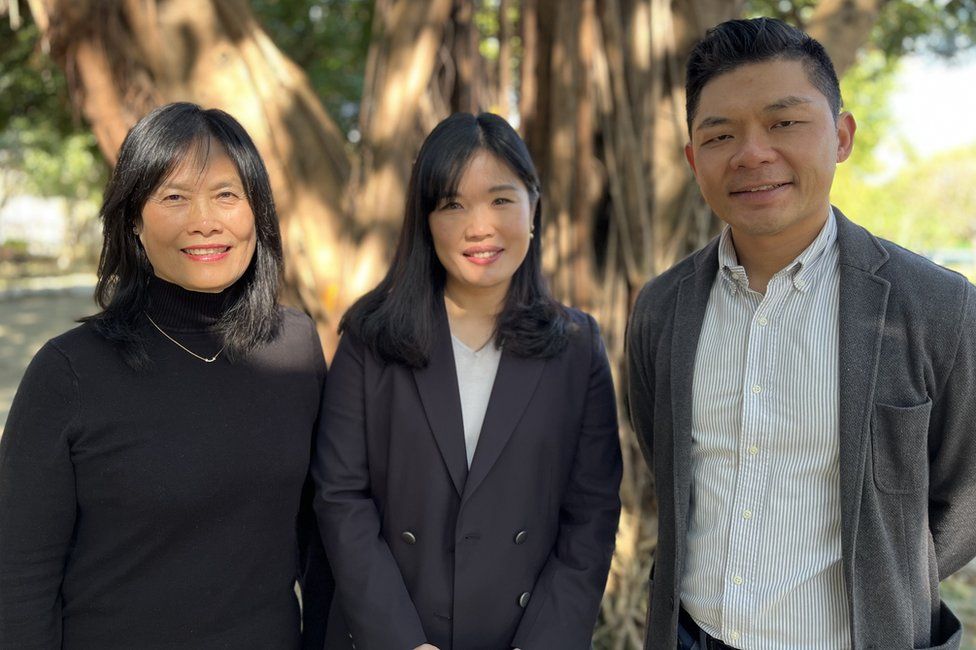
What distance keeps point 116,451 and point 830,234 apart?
1.43 meters

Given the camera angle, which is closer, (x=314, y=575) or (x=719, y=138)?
(x=719, y=138)

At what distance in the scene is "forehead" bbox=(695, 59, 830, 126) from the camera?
5.37 ft

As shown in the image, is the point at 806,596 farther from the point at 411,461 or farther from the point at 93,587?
the point at 93,587

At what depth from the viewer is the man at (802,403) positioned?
1.54m

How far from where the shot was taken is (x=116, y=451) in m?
1.65

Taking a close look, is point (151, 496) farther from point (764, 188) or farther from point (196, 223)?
point (764, 188)

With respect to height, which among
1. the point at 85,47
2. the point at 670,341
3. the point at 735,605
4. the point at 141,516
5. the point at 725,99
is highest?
the point at 85,47

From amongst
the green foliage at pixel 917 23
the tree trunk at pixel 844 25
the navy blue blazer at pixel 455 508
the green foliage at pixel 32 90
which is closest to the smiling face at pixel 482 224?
the navy blue blazer at pixel 455 508

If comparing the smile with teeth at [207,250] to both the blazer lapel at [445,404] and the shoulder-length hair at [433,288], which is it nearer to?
the shoulder-length hair at [433,288]

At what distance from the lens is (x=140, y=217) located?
177 cm

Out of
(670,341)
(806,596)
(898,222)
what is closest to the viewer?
(806,596)

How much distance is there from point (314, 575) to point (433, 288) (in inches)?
28.9

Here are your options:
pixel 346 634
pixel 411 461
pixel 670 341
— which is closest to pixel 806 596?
pixel 670 341

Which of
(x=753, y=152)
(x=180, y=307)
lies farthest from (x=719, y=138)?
(x=180, y=307)
